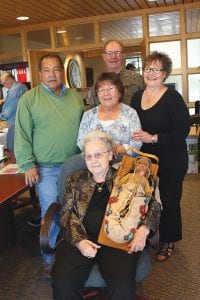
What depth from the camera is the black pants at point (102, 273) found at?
5.34 feet

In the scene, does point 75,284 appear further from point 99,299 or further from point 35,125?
point 35,125

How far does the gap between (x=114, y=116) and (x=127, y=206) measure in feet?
2.12

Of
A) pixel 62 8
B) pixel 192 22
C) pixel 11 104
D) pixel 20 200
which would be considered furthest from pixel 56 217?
pixel 192 22

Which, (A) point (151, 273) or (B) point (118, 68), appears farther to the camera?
(B) point (118, 68)

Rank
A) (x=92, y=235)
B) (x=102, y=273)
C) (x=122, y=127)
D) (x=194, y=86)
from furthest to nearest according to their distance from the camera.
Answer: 1. (x=194, y=86)
2. (x=122, y=127)
3. (x=92, y=235)
4. (x=102, y=273)

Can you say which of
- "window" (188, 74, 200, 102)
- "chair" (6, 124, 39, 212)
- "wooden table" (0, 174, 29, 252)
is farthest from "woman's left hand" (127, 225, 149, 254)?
"window" (188, 74, 200, 102)

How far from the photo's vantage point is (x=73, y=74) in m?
7.36

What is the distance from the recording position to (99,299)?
202cm

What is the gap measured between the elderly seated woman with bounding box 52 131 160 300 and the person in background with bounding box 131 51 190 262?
0.38m

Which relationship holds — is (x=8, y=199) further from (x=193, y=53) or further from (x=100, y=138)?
(x=193, y=53)

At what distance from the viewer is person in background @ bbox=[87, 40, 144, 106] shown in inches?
103

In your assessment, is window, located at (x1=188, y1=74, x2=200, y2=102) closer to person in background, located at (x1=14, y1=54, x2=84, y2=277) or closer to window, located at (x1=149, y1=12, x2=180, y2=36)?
window, located at (x1=149, y1=12, x2=180, y2=36)

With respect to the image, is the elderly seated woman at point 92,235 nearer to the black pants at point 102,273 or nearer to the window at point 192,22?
the black pants at point 102,273

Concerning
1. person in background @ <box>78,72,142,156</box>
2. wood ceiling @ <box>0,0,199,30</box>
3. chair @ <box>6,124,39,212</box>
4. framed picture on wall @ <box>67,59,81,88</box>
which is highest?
wood ceiling @ <box>0,0,199,30</box>
